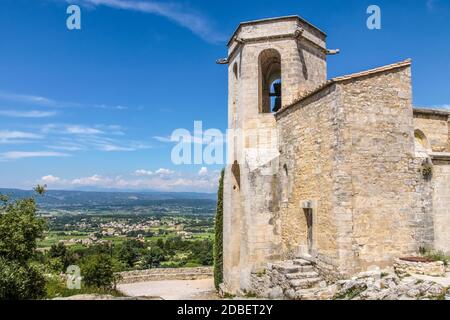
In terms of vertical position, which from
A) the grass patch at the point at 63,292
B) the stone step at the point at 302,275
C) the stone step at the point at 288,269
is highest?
the stone step at the point at 288,269

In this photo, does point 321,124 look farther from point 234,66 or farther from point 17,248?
point 17,248

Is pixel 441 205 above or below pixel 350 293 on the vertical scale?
above

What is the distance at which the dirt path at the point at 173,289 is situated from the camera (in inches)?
689

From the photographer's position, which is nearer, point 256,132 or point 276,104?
point 256,132

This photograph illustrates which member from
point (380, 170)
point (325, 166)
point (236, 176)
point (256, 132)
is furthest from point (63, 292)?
point (380, 170)

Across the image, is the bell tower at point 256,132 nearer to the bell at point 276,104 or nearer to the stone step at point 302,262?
the bell at point 276,104

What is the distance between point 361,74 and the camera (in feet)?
31.5

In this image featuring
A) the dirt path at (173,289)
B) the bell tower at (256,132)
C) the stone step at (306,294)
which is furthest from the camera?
the dirt path at (173,289)

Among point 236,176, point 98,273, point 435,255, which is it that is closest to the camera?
point 435,255

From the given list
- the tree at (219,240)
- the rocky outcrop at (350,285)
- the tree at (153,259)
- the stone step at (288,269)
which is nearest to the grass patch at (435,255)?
the rocky outcrop at (350,285)

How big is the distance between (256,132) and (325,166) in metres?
4.34

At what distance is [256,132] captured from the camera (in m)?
13.9

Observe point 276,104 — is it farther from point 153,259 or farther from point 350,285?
point 153,259

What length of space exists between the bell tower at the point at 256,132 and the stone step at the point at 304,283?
3.13 meters
